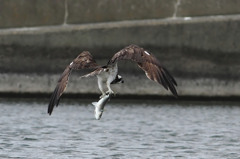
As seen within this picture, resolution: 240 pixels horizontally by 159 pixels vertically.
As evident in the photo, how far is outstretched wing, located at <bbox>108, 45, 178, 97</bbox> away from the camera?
54.9 ft

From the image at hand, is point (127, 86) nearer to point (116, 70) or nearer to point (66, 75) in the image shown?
point (66, 75)

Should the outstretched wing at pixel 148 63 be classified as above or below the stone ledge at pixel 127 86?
above

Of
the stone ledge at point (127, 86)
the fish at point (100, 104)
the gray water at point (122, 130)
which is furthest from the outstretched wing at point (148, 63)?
the stone ledge at point (127, 86)

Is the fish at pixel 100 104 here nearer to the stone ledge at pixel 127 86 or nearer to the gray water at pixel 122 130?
the gray water at pixel 122 130

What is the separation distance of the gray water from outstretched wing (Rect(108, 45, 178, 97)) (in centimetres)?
425

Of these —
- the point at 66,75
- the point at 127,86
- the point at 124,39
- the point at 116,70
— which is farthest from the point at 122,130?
the point at 116,70

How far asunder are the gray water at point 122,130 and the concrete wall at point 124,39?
0.72 meters

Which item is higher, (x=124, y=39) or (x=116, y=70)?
(x=116, y=70)

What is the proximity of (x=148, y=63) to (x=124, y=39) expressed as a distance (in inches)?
555

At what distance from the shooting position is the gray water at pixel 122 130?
22.2 meters

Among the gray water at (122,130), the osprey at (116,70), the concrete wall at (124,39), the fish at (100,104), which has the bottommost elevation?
the gray water at (122,130)

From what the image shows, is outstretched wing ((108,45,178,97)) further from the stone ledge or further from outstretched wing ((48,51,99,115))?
the stone ledge

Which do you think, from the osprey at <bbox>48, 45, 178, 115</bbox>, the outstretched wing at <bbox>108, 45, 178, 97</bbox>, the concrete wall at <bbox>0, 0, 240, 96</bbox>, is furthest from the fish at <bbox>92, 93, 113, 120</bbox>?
the concrete wall at <bbox>0, 0, 240, 96</bbox>

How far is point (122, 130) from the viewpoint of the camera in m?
26.5
